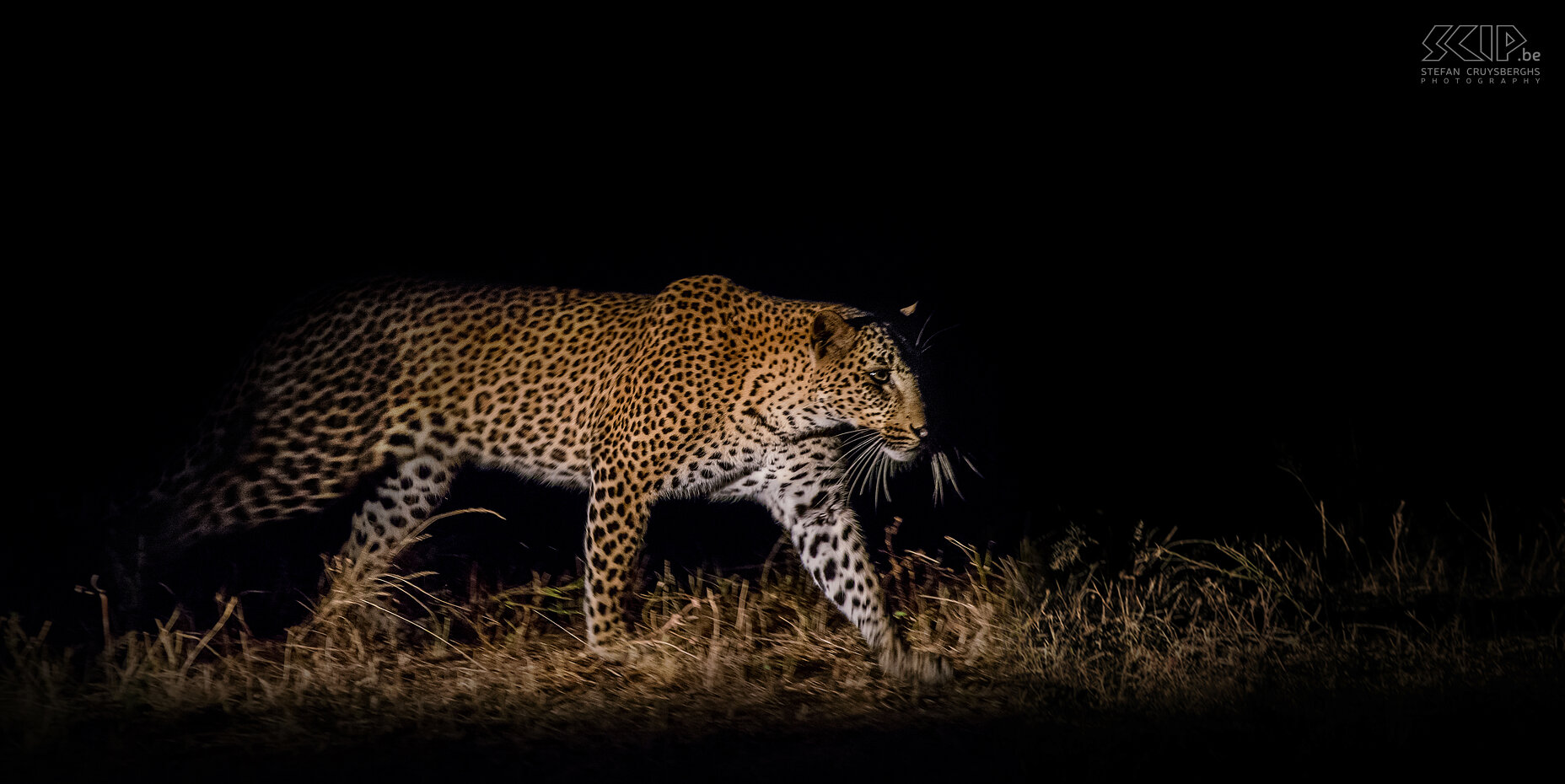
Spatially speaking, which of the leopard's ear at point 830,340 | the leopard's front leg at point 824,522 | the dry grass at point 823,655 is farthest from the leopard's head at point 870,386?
the dry grass at point 823,655

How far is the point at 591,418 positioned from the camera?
223 inches

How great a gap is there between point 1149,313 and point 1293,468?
113 cm

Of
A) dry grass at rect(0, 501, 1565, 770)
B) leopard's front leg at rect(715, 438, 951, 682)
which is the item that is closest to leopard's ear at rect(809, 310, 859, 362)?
leopard's front leg at rect(715, 438, 951, 682)

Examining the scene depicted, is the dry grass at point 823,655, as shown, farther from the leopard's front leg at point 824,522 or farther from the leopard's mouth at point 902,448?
the leopard's mouth at point 902,448

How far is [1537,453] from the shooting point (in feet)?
23.0

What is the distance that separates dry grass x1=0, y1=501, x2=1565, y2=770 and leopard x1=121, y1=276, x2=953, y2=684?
0.29 metres

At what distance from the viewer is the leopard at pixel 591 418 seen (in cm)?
538

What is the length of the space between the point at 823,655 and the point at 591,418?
1.49 meters

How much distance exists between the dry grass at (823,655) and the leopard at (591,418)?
11.5 inches

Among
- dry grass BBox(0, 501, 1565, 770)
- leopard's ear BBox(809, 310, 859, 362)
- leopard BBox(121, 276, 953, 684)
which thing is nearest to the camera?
dry grass BBox(0, 501, 1565, 770)

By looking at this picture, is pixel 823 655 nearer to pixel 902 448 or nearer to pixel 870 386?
pixel 902 448

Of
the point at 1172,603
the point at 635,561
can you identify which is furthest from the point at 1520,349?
the point at 635,561

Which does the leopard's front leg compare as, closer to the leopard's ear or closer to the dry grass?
the dry grass

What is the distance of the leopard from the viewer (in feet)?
17.6
